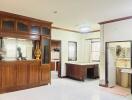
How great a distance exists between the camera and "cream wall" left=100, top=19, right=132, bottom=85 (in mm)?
4805

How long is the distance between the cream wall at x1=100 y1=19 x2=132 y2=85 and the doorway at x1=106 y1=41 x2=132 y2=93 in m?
0.22

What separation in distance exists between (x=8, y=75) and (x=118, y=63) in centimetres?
457

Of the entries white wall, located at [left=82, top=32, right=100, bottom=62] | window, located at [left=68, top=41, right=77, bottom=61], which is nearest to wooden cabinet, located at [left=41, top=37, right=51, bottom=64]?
window, located at [left=68, top=41, right=77, bottom=61]

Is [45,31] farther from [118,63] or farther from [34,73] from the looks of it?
[118,63]

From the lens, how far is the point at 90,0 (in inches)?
132

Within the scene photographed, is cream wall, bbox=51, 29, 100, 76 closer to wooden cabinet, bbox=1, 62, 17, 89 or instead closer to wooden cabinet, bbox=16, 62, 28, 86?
wooden cabinet, bbox=16, 62, 28, 86

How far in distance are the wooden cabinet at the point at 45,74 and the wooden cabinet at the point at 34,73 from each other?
0.20 m

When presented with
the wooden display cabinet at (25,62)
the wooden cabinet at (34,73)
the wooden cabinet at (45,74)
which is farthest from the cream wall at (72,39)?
the wooden cabinet at (34,73)

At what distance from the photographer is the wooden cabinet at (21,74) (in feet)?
15.5

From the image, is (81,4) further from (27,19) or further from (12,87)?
(12,87)

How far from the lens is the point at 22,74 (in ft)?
15.9

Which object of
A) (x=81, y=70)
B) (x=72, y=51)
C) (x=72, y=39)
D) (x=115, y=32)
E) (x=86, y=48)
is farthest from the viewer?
(x=86, y=48)

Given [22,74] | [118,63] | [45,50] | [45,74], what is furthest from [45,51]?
[118,63]

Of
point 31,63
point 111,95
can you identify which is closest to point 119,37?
point 111,95
